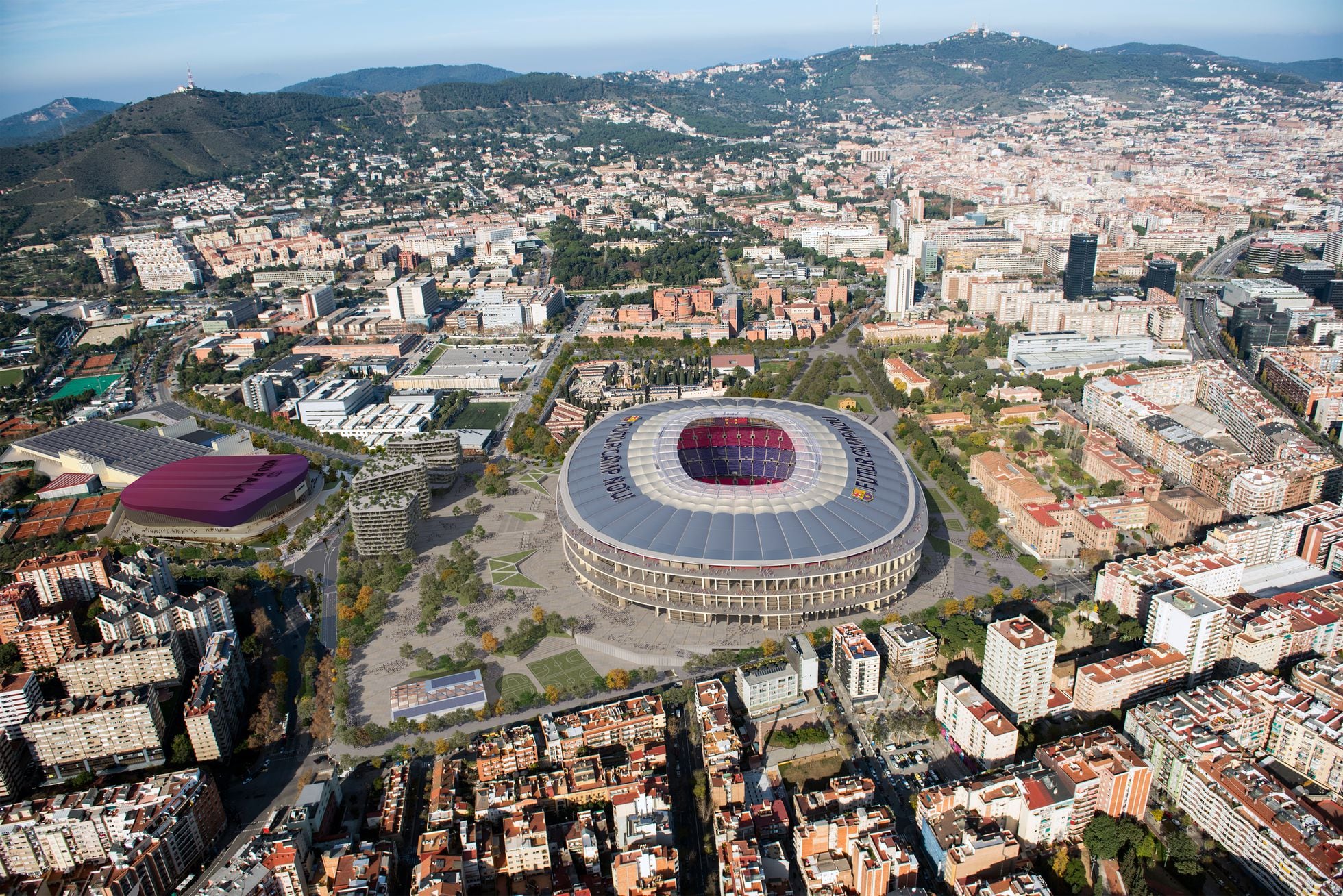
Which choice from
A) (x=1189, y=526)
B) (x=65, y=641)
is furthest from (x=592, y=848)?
(x=1189, y=526)

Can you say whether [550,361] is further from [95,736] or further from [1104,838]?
[1104,838]

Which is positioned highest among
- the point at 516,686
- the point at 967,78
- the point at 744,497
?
the point at 967,78

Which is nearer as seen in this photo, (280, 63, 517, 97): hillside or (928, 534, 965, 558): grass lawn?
(928, 534, 965, 558): grass lawn

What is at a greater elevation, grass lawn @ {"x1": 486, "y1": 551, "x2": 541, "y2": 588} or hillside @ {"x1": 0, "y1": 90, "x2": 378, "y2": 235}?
hillside @ {"x1": 0, "y1": 90, "x2": 378, "y2": 235}

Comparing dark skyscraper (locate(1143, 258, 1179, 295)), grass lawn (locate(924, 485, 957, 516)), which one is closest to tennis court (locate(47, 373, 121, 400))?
grass lawn (locate(924, 485, 957, 516))

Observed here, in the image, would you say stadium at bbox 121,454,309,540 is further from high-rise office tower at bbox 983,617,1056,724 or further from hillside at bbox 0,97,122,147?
hillside at bbox 0,97,122,147

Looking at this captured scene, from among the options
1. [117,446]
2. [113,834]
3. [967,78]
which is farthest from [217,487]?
[967,78]

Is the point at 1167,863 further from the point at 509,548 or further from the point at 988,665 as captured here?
the point at 509,548
